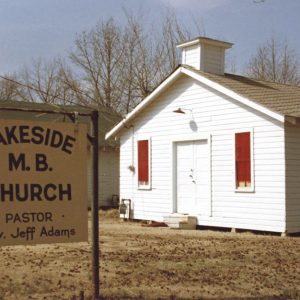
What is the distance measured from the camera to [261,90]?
17078 mm

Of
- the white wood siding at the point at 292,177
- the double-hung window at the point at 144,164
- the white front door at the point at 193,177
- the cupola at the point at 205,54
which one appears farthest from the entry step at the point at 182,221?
the cupola at the point at 205,54

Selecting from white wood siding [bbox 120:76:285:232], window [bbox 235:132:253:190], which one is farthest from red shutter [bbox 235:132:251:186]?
white wood siding [bbox 120:76:285:232]

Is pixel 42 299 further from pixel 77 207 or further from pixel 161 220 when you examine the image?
pixel 161 220

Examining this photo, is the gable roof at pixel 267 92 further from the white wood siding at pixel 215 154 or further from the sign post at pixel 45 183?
the sign post at pixel 45 183

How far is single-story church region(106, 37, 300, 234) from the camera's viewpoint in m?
14.3

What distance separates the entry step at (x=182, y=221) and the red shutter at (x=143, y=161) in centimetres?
219

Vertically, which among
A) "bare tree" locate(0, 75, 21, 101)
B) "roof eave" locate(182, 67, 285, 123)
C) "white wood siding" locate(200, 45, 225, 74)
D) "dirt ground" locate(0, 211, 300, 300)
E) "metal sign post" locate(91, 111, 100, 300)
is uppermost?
"bare tree" locate(0, 75, 21, 101)

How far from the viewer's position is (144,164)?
18438 mm

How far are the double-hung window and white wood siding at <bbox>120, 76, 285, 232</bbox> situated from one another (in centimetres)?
19

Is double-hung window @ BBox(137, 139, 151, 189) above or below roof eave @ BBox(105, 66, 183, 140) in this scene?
below

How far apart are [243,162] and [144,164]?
422 cm

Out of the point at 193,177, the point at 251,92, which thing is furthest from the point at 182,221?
the point at 251,92

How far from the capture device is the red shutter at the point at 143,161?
18328mm

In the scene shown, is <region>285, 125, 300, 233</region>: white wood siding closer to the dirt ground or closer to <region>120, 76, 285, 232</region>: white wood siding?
<region>120, 76, 285, 232</region>: white wood siding
